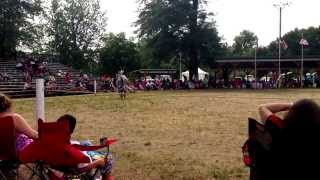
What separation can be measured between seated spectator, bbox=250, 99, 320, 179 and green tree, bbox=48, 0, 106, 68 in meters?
Answer: 71.1

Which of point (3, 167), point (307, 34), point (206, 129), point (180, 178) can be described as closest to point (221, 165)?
point (180, 178)

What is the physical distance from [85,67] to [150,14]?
65.3ft

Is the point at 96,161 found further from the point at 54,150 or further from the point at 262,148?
the point at 262,148

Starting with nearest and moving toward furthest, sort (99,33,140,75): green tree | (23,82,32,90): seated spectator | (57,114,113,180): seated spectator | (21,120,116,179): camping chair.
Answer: (21,120,116,179): camping chair → (57,114,113,180): seated spectator → (23,82,32,90): seated spectator → (99,33,140,75): green tree

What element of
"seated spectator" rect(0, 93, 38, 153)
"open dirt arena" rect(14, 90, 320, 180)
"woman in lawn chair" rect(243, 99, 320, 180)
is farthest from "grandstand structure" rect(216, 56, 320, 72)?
"woman in lawn chair" rect(243, 99, 320, 180)

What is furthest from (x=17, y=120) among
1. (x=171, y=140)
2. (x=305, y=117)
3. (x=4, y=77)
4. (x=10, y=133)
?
(x=4, y=77)

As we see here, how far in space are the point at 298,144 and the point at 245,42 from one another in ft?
419

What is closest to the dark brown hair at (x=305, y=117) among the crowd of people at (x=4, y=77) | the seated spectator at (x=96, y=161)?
the seated spectator at (x=96, y=161)

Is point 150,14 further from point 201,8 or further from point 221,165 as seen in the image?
point 221,165

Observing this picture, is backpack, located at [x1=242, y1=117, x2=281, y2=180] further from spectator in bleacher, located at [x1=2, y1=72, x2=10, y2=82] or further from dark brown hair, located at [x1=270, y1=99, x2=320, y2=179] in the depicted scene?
spectator in bleacher, located at [x1=2, y1=72, x2=10, y2=82]

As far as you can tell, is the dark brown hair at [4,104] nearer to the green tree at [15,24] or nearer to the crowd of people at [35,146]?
the crowd of people at [35,146]

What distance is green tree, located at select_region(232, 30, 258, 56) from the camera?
12669 centimetres

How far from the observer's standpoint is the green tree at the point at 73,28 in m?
75.8

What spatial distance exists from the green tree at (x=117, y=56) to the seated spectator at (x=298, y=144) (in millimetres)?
77867
